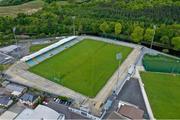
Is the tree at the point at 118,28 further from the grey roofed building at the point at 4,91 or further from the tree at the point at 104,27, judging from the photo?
the grey roofed building at the point at 4,91

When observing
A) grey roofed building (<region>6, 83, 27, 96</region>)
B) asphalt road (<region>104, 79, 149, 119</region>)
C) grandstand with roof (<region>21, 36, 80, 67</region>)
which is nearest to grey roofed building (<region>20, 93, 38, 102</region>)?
grey roofed building (<region>6, 83, 27, 96</region>)

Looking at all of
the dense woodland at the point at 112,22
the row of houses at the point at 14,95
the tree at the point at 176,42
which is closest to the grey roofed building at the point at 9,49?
the dense woodland at the point at 112,22

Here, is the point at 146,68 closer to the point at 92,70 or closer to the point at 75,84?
the point at 92,70

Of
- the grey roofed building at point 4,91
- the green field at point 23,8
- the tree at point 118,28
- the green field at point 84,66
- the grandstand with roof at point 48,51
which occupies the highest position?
the green field at point 23,8

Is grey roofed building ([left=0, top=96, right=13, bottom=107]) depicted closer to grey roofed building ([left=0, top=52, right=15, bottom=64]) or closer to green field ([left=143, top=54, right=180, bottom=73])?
grey roofed building ([left=0, top=52, right=15, bottom=64])

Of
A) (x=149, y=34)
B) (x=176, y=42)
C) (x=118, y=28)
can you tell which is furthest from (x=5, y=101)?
(x=176, y=42)
